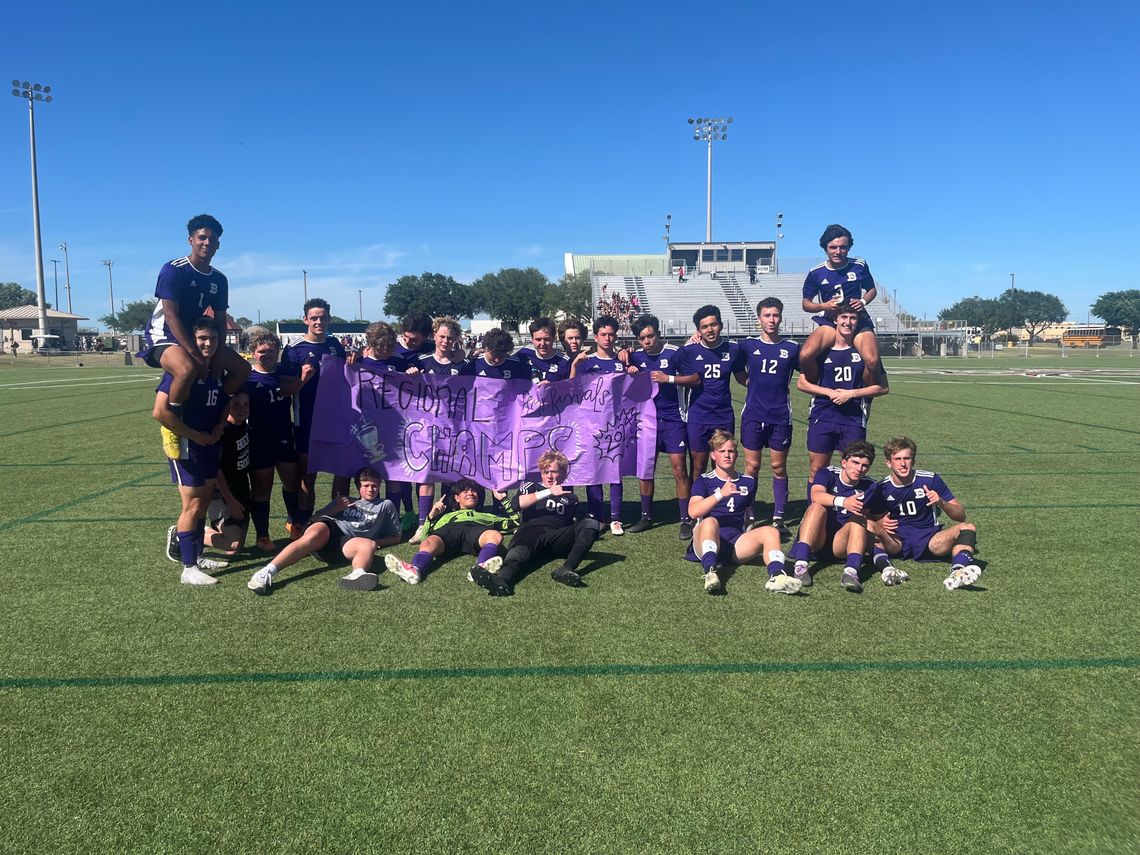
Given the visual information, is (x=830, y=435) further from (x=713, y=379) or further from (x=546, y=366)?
(x=546, y=366)

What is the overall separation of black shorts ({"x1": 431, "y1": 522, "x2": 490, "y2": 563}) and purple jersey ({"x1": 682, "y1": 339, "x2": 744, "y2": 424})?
7.24 feet

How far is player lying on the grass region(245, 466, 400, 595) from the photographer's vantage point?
4.86 meters

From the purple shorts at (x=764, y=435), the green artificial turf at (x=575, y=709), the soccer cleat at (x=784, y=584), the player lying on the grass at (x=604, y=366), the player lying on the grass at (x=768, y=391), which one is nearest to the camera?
the green artificial turf at (x=575, y=709)

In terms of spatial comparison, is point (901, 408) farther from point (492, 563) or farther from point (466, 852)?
point (466, 852)

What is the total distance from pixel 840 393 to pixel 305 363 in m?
4.44

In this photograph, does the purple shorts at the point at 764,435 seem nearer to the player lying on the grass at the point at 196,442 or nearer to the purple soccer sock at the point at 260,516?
the purple soccer sock at the point at 260,516

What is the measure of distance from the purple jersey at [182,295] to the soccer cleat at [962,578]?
5365 mm

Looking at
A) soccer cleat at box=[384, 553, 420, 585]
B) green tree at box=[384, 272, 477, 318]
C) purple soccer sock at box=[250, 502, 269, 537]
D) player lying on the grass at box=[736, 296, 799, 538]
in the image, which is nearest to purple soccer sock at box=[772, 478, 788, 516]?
player lying on the grass at box=[736, 296, 799, 538]

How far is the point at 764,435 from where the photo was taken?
6207mm

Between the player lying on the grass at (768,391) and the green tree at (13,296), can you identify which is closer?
the player lying on the grass at (768,391)

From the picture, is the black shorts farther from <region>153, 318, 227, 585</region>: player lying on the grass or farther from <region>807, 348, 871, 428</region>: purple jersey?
<region>807, 348, 871, 428</region>: purple jersey

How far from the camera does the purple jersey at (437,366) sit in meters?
6.26

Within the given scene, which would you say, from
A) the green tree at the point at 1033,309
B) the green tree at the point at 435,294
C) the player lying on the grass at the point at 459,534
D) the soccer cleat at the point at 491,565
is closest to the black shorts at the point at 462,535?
the player lying on the grass at the point at 459,534

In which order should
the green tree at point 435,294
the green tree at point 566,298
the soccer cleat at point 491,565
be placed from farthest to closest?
the green tree at point 435,294
the green tree at point 566,298
the soccer cleat at point 491,565
